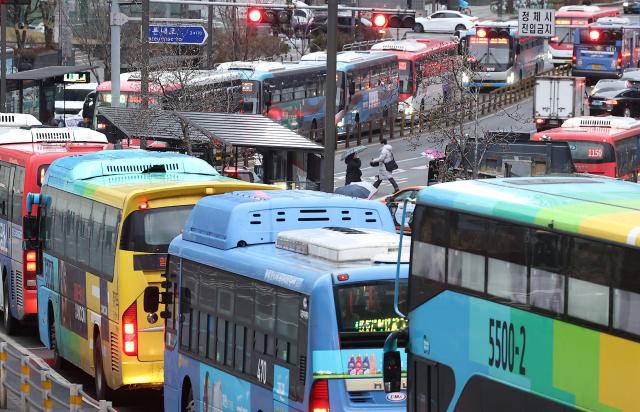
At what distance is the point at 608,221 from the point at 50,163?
628 inches

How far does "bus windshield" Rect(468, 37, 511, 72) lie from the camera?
7362 cm

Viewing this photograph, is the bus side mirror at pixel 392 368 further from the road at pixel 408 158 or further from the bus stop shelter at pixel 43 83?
the bus stop shelter at pixel 43 83

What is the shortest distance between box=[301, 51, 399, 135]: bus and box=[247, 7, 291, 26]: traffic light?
70.5ft

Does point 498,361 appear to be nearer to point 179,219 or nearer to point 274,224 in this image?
point 274,224

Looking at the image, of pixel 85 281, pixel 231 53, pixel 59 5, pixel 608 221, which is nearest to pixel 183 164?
pixel 85 281

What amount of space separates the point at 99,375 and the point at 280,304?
6.25 metres

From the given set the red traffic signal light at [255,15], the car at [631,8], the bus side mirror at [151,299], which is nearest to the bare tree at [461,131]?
the red traffic signal light at [255,15]

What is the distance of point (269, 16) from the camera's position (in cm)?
3759

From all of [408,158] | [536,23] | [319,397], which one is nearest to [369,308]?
[319,397]

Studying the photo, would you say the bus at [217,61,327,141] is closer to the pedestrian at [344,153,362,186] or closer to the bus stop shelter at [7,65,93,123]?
the bus stop shelter at [7,65,93,123]

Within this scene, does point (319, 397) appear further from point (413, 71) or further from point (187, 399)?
point (413, 71)

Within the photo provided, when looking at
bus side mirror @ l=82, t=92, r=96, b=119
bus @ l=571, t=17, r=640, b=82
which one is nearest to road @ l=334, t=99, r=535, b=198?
bus side mirror @ l=82, t=92, r=96, b=119

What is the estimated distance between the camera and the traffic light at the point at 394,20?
121 ft

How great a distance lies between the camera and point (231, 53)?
72438mm
